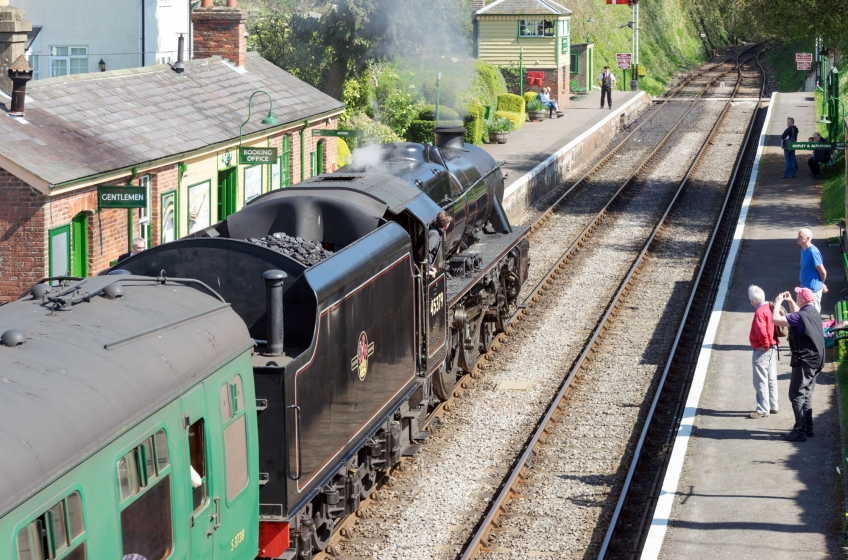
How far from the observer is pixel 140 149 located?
14484 millimetres

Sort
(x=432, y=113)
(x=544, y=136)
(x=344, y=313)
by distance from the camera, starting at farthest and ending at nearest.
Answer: (x=544, y=136)
(x=432, y=113)
(x=344, y=313)

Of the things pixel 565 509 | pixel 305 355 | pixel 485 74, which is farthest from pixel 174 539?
pixel 485 74

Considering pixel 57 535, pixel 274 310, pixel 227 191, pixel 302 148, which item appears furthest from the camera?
pixel 302 148

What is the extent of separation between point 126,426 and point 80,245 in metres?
9.10

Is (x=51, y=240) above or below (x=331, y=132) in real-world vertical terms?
below

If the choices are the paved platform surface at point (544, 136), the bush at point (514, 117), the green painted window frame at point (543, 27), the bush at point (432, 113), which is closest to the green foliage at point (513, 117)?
the bush at point (514, 117)

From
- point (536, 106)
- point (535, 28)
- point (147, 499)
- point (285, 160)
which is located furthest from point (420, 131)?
point (147, 499)

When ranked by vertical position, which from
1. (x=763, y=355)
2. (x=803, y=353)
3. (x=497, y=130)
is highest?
(x=497, y=130)

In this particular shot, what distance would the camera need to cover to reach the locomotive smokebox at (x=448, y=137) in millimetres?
15312

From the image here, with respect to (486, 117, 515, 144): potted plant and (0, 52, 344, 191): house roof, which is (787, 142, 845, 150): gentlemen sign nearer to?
(486, 117, 515, 144): potted plant

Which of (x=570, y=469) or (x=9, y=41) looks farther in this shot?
(x=9, y=41)

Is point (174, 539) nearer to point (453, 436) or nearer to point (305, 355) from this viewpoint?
point (305, 355)

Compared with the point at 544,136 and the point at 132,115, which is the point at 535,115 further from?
the point at 132,115

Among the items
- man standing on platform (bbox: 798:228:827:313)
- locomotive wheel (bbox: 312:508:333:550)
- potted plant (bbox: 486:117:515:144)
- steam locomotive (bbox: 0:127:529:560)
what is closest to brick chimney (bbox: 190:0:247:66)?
steam locomotive (bbox: 0:127:529:560)
